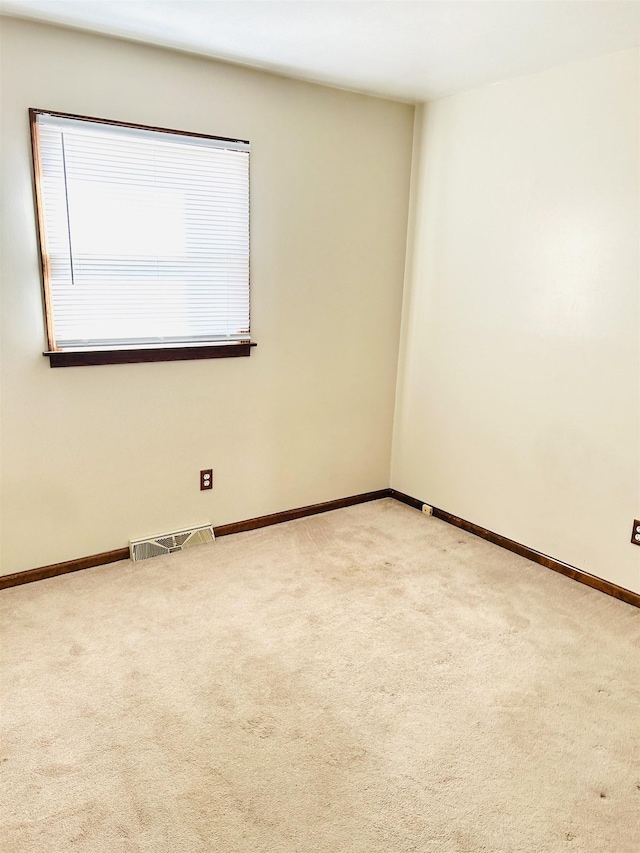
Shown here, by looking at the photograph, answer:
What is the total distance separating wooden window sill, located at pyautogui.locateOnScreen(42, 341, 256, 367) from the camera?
2740 mm

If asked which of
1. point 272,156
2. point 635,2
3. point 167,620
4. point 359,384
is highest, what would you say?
point 635,2

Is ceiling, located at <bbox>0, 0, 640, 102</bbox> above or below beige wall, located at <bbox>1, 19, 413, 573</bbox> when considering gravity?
above

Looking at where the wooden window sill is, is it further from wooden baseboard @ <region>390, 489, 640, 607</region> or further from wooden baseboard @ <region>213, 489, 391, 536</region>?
wooden baseboard @ <region>390, 489, 640, 607</region>

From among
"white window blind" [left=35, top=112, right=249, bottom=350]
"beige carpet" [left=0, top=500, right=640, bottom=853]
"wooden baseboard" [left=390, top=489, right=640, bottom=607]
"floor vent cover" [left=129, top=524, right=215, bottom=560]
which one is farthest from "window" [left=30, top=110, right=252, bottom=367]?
"wooden baseboard" [left=390, top=489, right=640, bottom=607]

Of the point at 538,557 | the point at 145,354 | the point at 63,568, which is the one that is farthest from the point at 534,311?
the point at 63,568

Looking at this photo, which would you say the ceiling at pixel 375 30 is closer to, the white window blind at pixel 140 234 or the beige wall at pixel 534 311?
the beige wall at pixel 534 311

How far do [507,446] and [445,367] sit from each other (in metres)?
0.62

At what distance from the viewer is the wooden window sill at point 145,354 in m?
2.74

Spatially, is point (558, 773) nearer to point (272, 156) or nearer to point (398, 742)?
point (398, 742)

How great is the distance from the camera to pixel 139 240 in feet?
9.29

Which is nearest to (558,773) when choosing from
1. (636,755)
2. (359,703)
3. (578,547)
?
(636,755)

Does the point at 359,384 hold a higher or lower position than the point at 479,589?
higher

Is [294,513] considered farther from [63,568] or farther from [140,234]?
[140,234]

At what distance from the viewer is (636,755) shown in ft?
6.31
